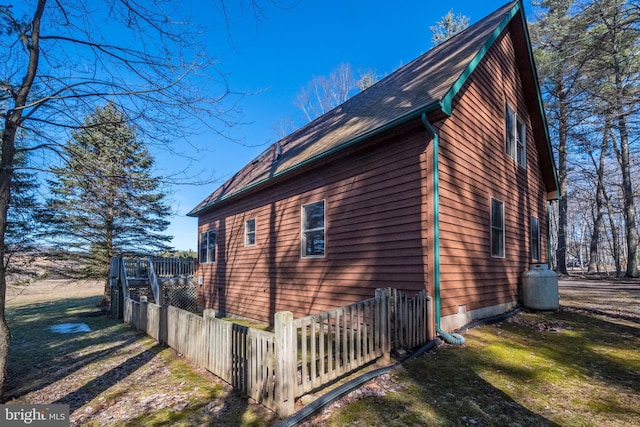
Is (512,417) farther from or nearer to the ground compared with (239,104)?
nearer to the ground

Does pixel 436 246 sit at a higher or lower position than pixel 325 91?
lower

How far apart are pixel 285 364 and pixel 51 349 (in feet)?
24.6

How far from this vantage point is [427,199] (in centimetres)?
588

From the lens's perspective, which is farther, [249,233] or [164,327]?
[249,233]

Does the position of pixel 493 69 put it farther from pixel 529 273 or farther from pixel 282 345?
pixel 282 345

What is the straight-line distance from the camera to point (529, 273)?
873 centimetres

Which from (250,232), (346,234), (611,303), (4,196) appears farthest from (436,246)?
(611,303)

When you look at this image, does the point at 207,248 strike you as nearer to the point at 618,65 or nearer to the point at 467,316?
the point at 467,316

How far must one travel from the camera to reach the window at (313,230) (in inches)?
323

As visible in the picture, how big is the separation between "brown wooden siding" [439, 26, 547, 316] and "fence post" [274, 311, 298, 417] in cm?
340

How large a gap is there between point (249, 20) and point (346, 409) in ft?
16.4

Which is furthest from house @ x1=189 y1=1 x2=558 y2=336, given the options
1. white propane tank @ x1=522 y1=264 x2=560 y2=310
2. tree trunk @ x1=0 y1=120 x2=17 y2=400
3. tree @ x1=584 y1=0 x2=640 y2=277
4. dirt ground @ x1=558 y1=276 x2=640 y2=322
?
tree trunk @ x1=0 y1=120 x2=17 y2=400

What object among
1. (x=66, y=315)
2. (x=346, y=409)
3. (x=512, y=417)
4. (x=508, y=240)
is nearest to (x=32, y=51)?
(x=346, y=409)

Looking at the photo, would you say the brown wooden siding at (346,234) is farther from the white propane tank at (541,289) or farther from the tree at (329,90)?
the tree at (329,90)
